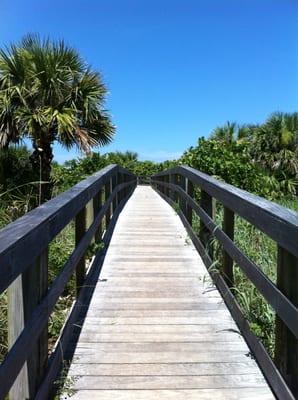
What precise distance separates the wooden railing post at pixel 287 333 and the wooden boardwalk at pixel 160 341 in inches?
9.6

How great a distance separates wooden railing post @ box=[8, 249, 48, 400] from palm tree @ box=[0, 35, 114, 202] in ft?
34.7

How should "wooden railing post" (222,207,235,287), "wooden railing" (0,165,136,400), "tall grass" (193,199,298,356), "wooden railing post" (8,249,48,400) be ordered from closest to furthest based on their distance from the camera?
"wooden railing" (0,165,136,400), "wooden railing post" (8,249,48,400), "tall grass" (193,199,298,356), "wooden railing post" (222,207,235,287)

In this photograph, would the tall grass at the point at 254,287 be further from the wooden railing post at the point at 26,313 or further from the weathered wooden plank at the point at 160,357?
the wooden railing post at the point at 26,313

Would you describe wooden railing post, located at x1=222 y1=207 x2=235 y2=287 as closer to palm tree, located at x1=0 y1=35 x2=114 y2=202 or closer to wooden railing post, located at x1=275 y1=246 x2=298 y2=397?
wooden railing post, located at x1=275 y1=246 x2=298 y2=397

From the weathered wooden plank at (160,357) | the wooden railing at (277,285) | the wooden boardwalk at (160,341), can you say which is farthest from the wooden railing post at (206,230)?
the weathered wooden plank at (160,357)

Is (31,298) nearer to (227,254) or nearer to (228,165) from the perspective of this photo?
(227,254)

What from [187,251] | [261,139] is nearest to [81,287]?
[187,251]

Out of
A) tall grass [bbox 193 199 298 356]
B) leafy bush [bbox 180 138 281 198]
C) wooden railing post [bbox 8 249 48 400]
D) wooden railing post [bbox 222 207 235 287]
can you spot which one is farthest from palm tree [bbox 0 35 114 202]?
wooden railing post [bbox 8 249 48 400]

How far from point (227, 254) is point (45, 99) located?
10.3m

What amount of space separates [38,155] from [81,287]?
30.5 feet

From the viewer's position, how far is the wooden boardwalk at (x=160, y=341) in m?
3.26

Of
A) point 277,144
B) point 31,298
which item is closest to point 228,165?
point 31,298

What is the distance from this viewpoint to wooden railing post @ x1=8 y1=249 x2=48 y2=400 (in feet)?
8.64

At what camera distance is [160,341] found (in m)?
3.95
